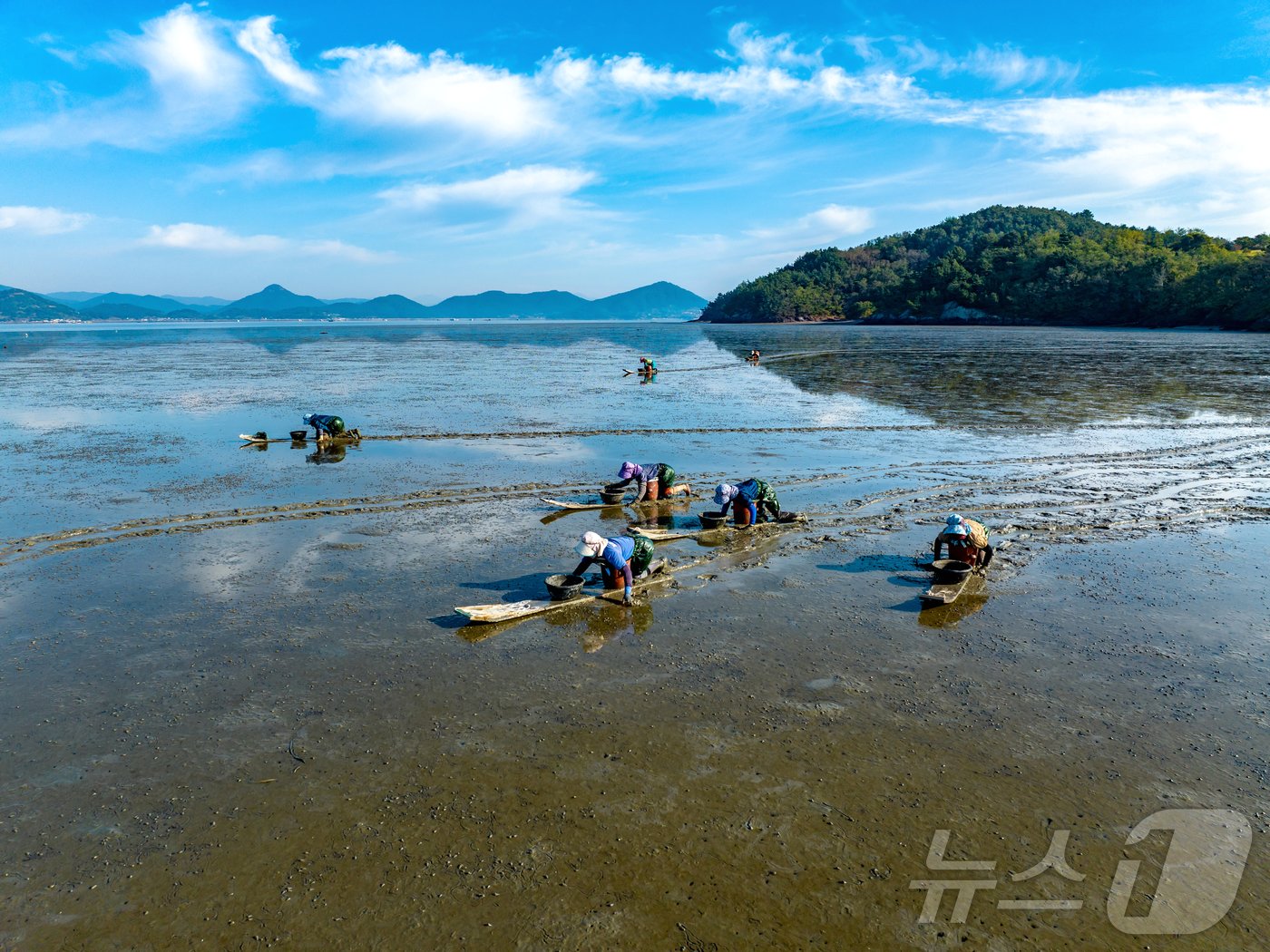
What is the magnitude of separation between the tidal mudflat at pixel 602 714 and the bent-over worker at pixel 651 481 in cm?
152

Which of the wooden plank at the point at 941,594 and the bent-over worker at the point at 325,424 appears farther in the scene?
the bent-over worker at the point at 325,424

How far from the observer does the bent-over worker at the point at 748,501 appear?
17.2 meters

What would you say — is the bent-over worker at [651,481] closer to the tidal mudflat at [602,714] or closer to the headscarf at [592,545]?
the tidal mudflat at [602,714]

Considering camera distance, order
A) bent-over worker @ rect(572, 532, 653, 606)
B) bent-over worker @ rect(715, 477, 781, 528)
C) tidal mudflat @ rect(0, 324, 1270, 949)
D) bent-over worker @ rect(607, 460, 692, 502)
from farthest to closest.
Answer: bent-over worker @ rect(607, 460, 692, 502)
bent-over worker @ rect(715, 477, 781, 528)
bent-over worker @ rect(572, 532, 653, 606)
tidal mudflat @ rect(0, 324, 1270, 949)

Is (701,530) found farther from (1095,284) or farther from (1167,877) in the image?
(1095,284)

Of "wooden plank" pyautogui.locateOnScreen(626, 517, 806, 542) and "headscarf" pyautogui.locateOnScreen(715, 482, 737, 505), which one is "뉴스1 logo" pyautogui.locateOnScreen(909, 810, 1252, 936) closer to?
"wooden plank" pyautogui.locateOnScreen(626, 517, 806, 542)

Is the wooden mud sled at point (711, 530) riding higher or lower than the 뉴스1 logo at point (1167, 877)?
higher

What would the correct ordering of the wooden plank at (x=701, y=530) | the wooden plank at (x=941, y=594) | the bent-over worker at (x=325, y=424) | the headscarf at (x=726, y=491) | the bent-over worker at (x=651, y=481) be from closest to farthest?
the wooden plank at (x=941, y=594) → the wooden plank at (x=701, y=530) → the headscarf at (x=726, y=491) → the bent-over worker at (x=651, y=481) → the bent-over worker at (x=325, y=424)

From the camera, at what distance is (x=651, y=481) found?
1980 cm

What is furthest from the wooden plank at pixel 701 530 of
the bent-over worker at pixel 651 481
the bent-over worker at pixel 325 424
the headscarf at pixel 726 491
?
the bent-over worker at pixel 325 424

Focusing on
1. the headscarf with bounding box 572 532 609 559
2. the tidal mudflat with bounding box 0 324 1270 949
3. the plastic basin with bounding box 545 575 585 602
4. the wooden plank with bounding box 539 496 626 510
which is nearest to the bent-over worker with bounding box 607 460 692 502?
the wooden plank with bounding box 539 496 626 510

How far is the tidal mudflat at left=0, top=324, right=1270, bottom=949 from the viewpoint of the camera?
6777mm

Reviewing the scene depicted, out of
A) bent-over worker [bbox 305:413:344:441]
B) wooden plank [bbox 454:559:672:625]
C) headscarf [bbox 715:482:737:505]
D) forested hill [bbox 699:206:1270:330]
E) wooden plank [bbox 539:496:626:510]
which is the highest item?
forested hill [bbox 699:206:1270:330]

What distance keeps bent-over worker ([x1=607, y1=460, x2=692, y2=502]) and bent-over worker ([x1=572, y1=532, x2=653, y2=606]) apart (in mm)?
5817
